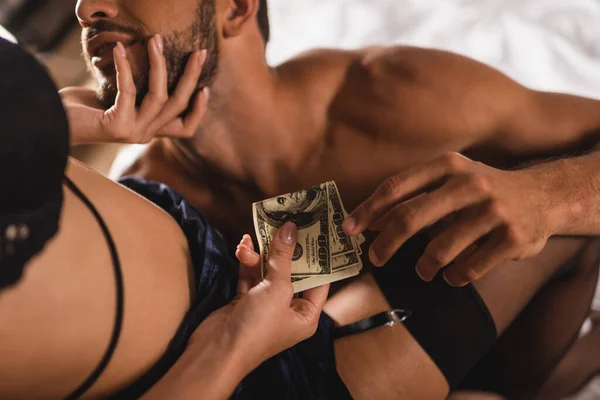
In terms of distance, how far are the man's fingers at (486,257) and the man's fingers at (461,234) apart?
0.03 meters

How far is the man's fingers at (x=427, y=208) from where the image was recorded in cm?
81

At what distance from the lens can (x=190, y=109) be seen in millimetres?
1151

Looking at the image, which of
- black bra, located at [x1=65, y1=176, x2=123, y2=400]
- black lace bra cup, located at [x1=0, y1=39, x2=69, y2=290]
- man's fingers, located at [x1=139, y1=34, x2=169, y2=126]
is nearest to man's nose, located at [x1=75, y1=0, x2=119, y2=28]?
man's fingers, located at [x1=139, y1=34, x2=169, y2=126]

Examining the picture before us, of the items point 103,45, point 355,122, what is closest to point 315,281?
point 355,122

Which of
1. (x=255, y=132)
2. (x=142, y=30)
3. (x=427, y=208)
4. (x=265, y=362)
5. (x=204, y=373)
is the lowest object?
(x=265, y=362)

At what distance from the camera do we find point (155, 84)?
1.01 metres

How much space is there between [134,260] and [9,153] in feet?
1.09

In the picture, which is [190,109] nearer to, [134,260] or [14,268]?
[134,260]

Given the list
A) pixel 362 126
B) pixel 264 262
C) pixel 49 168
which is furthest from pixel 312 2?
pixel 49 168

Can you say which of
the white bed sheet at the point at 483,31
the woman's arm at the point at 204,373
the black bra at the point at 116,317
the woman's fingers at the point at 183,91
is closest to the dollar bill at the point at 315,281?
the woman's arm at the point at 204,373

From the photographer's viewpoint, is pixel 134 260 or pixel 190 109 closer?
pixel 134 260

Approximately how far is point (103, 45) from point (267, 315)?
2.35 ft

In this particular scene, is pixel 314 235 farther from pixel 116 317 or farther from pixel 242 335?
pixel 116 317

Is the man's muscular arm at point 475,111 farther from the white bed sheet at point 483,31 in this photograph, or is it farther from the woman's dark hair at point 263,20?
the white bed sheet at point 483,31
